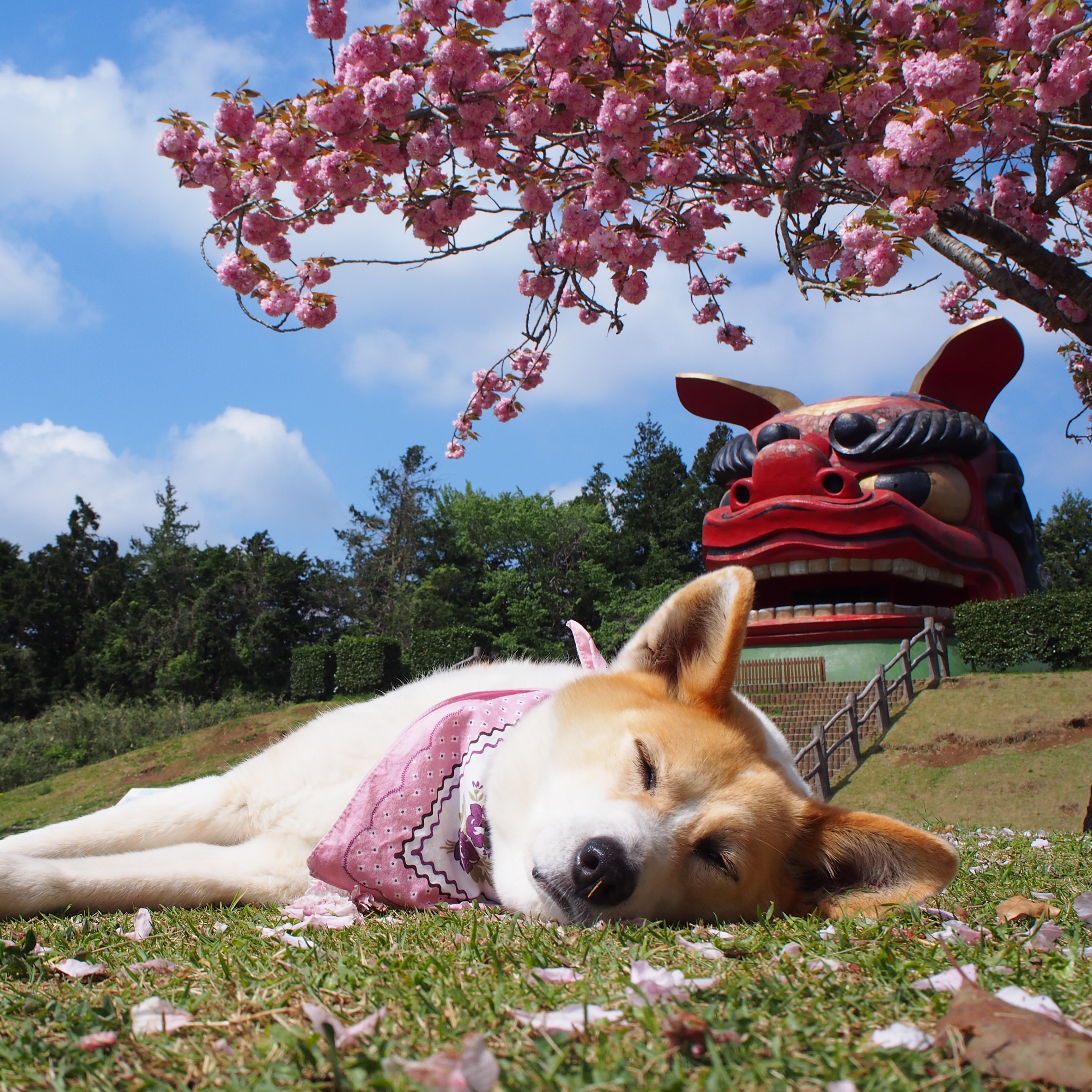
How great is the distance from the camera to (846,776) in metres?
11.7

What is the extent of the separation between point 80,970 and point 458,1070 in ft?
3.60

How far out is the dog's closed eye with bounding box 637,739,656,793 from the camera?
221cm

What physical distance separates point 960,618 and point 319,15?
1409cm

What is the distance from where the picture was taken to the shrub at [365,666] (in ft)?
82.6

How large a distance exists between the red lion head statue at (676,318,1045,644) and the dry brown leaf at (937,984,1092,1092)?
44.9 feet

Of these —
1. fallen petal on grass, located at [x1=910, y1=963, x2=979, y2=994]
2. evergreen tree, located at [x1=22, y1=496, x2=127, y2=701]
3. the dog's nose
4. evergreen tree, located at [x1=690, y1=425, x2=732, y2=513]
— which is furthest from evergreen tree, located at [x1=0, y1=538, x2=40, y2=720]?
fallen petal on grass, located at [x1=910, y1=963, x2=979, y2=994]

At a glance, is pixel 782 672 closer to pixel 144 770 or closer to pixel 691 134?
pixel 691 134

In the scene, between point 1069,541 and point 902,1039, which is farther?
point 1069,541

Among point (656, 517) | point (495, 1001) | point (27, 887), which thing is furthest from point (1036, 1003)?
point (656, 517)

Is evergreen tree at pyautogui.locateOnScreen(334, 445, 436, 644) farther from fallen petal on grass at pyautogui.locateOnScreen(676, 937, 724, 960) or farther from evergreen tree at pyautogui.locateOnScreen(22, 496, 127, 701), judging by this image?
fallen petal on grass at pyautogui.locateOnScreen(676, 937, 724, 960)

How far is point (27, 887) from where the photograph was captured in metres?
2.34

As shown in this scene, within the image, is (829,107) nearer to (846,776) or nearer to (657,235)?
(657,235)

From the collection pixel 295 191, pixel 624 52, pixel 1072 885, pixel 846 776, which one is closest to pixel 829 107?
pixel 624 52

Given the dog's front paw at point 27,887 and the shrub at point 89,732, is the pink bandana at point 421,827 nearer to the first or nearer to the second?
the dog's front paw at point 27,887
